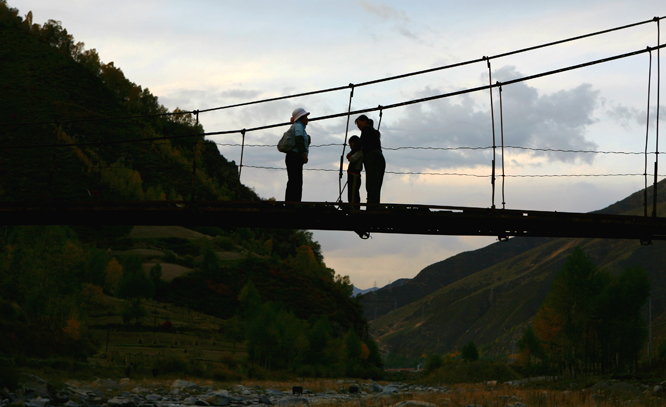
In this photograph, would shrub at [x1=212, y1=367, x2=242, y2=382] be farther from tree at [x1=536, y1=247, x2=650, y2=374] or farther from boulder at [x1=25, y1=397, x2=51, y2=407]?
tree at [x1=536, y1=247, x2=650, y2=374]

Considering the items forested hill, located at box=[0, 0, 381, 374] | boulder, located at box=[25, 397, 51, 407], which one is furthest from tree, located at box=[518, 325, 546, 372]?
boulder, located at box=[25, 397, 51, 407]

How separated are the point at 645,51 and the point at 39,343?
113 ft

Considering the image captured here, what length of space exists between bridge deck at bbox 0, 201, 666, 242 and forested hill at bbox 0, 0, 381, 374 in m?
0.94

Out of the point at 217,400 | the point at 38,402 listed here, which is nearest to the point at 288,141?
the point at 38,402

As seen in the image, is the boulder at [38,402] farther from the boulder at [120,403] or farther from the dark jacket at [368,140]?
the dark jacket at [368,140]

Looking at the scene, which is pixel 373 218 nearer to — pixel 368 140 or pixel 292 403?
pixel 368 140

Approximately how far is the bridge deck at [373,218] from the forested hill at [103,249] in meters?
0.94

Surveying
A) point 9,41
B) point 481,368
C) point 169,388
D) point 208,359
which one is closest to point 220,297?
point 208,359

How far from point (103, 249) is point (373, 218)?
10627 centimetres

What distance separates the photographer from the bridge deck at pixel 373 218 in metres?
16.3

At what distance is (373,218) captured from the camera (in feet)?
53.5

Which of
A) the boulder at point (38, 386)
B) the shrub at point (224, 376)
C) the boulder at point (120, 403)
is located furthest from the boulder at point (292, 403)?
the shrub at point (224, 376)

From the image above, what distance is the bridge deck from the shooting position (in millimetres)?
16328

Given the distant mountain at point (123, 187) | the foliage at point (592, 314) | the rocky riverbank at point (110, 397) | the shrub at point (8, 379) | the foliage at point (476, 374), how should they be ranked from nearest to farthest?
1. the rocky riverbank at point (110, 397)
2. the shrub at point (8, 379)
3. the foliage at point (476, 374)
4. the foliage at point (592, 314)
5. the distant mountain at point (123, 187)
